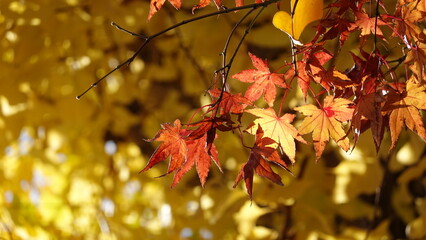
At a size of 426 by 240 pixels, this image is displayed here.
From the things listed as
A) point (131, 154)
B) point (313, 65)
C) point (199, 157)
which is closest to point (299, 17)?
point (313, 65)

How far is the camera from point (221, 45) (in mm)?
1217

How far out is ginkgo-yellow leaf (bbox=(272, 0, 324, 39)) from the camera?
0.55m

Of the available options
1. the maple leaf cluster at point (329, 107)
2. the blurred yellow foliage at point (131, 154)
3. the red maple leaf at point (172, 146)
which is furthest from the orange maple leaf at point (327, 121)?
the blurred yellow foliage at point (131, 154)

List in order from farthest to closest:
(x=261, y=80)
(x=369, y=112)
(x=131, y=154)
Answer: (x=131, y=154) → (x=261, y=80) → (x=369, y=112)

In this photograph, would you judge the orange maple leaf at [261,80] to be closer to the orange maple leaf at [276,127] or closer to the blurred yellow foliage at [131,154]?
the orange maple leaf at [276,127]

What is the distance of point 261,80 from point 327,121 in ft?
0.27

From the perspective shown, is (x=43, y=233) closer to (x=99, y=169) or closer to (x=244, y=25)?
(x=99, y=169)

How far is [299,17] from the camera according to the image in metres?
0.57

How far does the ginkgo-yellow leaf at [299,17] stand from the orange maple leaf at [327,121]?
75 millimetres

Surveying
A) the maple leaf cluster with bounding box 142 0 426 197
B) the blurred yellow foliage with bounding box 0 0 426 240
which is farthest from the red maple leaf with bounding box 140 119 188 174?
the blurred yellow foliage with bounding box 0 0 426 240

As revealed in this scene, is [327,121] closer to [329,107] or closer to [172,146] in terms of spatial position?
[329,107]

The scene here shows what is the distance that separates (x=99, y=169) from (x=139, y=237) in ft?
1.44

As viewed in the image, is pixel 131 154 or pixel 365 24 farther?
pixel 131 154

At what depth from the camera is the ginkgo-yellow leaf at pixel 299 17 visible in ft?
1.79
